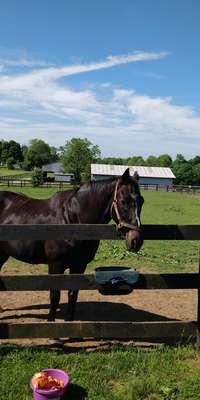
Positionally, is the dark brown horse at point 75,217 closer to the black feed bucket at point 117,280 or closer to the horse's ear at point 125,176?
the horse's ear at point 125,176

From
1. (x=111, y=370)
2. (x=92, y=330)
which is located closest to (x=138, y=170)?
(x=92, y=330)

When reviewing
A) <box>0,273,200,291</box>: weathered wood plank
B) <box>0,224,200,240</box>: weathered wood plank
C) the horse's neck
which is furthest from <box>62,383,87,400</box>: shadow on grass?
the horse's neck

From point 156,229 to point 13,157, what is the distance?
146294 mm

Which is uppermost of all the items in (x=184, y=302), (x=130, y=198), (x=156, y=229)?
(x=130, y=198)

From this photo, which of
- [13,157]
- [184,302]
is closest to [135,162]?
[13,157]

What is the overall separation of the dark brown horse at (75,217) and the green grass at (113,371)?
114 centimetres

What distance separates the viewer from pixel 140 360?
479 centimetres

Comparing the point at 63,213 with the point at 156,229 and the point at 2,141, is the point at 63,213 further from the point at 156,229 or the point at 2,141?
the point at 2,141

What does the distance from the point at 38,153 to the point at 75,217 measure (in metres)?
152

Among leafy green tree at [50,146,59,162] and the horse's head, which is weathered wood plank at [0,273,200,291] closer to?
the horse's head

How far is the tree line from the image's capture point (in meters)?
107

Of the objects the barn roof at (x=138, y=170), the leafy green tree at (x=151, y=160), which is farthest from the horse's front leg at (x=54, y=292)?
the leafy green tree at (x=151, y=160)

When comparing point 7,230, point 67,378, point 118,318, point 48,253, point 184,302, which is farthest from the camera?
point 184,302

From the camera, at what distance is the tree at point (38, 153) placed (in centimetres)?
14575
